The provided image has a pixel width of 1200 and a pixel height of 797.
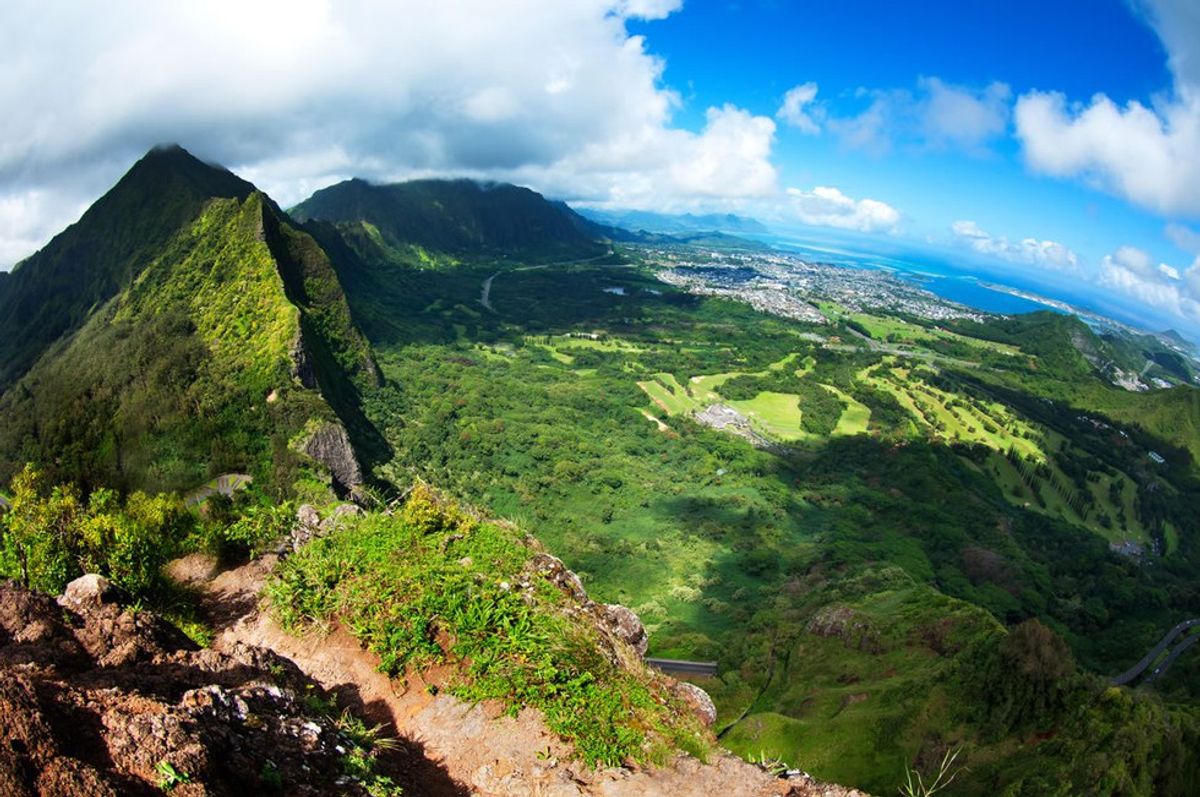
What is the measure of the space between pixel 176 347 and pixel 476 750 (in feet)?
255

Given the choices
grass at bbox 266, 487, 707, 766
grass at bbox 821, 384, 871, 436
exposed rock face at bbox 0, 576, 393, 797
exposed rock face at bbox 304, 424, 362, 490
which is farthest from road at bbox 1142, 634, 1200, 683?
exposed rock face at bbox 304, 424, 362, 490

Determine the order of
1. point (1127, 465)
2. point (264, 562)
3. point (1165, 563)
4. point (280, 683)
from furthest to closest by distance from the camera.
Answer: point (1127, 465) → point (1165, 563) → point (264, 562) → point (280, 683)

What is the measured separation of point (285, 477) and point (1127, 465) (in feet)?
500

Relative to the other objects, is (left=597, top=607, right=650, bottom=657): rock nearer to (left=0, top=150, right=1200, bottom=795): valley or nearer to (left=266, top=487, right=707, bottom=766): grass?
(left=266, top=487, right=707, bottom=766): grass

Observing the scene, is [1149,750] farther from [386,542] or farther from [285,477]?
[285,477]

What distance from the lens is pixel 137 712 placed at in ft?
20.8

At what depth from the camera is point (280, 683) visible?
31.3ft

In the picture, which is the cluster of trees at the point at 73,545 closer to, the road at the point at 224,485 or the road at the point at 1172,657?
the road at the point at 224,485

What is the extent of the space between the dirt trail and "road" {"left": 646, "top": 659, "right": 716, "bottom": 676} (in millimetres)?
39806

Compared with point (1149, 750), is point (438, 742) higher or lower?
higher

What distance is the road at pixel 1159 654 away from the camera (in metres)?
58.6

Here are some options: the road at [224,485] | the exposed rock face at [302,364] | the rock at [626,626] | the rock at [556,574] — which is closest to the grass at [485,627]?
the rock at [556,574]

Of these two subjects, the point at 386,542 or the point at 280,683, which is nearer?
the point at 280,683

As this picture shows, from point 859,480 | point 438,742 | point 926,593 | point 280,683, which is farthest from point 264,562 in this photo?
point 859,480
